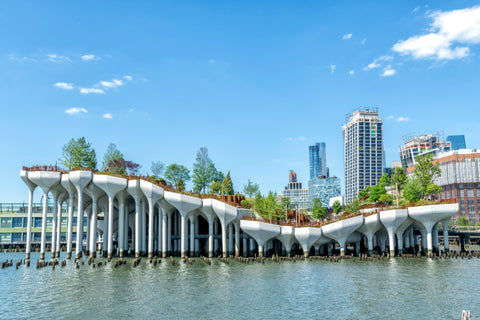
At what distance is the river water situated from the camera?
30156 mm

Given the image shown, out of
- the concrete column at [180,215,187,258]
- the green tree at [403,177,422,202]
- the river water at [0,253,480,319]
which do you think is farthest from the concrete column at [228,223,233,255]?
the green tree at [403,177,422,202]

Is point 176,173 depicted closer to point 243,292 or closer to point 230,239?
point 230,239

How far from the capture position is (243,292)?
38062mm

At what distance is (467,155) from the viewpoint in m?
180

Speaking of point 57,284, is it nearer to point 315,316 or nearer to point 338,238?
point 315,316

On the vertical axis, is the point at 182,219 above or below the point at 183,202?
below

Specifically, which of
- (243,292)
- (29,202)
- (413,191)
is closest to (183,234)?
(29,202)

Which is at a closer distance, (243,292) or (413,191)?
(243,292)

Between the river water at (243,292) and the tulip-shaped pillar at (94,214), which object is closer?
the river water at (243,292)

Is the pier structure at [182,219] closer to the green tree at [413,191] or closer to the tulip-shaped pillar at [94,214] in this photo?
the tulip-shaped pillar at [94,214]

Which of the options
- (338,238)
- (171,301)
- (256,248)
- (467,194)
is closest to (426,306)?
(171,301)

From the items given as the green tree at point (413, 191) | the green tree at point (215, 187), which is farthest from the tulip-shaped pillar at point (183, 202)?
the green tree at point (413, 191)

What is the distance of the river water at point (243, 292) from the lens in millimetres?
30156

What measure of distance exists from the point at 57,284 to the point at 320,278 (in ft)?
93.5
